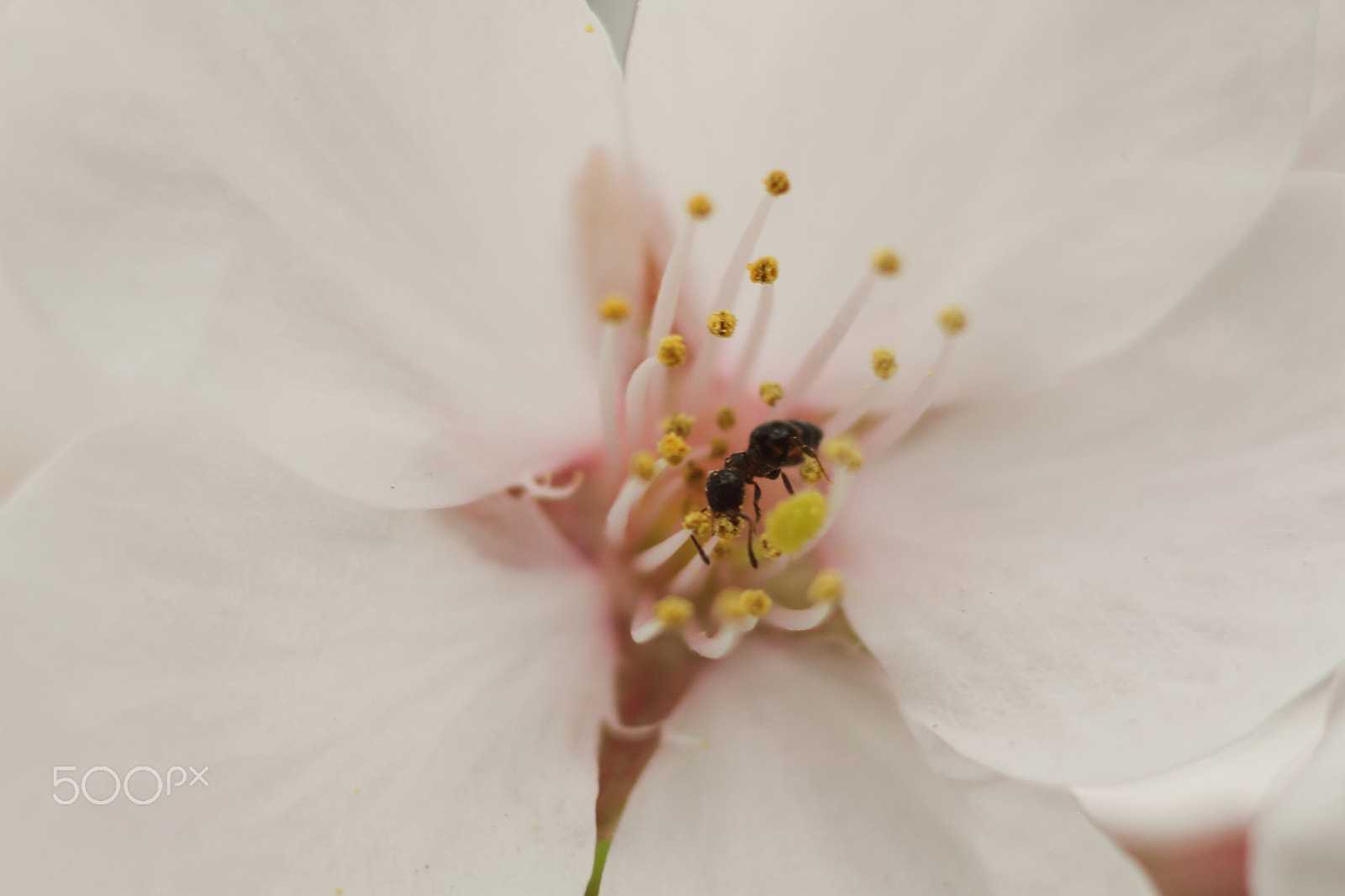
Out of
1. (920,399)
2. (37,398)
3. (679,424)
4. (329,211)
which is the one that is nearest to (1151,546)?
(920,399)

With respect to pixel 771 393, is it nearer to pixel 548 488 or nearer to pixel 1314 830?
pixel 548 488

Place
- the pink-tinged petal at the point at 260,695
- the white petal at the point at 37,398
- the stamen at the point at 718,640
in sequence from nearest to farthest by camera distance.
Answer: the pink-tinged petal at the point at 260,695 → the stamen at the point at 718,640 → the white petal at the point at 37,398

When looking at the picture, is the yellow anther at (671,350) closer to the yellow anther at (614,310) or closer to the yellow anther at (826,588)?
the yellow anther at (614,310)

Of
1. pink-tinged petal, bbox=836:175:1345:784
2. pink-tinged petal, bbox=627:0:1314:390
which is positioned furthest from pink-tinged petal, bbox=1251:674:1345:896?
pink-tinged petal, bbox=627:0:1314:390

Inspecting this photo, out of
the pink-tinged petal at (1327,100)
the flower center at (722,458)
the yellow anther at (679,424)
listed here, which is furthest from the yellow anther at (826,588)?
the pink-tinged petal at (1327,100)

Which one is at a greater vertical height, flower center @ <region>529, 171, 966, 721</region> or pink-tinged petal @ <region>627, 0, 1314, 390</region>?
pink-tinged petal @ <region>627, 0, 1314, 390</region>

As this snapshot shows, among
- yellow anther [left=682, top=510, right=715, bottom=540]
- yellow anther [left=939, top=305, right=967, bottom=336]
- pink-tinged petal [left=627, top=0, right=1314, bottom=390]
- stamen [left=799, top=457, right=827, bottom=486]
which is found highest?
pink-tinged petal [left=627, top=0, right=1314, bottom=390]

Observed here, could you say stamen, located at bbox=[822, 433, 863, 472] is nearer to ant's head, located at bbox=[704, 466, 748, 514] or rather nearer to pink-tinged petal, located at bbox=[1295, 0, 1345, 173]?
ant's head, located at bbox=[704, 466, 748, 514]
